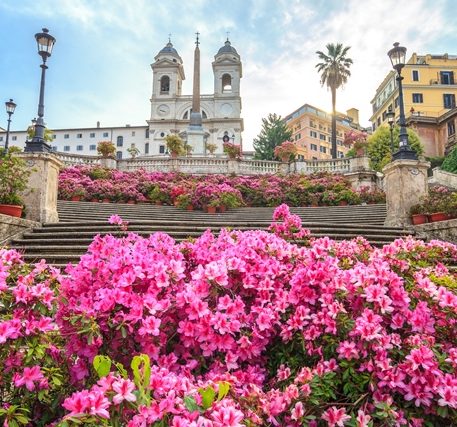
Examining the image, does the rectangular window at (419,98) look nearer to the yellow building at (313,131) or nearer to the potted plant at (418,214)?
the yellow building at (313,131)

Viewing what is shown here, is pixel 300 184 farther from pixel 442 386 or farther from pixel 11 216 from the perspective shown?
pixel 442 386

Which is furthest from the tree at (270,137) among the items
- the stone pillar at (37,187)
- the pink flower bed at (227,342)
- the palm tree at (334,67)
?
the pink flower bed at (227,342)

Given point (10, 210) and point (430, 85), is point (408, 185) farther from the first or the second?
point (430, 85)

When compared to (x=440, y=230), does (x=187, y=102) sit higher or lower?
higher

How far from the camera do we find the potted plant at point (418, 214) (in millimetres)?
9648

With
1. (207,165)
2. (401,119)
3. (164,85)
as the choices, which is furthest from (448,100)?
(401,119)

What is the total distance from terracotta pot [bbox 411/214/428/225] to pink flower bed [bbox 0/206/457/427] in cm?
773

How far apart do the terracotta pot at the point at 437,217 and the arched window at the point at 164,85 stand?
A: 236 feet

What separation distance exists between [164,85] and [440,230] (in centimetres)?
7380

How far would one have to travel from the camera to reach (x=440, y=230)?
881 cm

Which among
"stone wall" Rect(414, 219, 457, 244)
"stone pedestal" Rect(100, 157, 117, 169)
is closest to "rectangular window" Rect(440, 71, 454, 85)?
"stone pedestal" Rect(100, 157, 117, 169)

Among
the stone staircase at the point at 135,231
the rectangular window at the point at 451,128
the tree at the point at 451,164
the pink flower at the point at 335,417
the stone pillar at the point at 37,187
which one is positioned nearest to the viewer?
the pink flower at the point at 335,417

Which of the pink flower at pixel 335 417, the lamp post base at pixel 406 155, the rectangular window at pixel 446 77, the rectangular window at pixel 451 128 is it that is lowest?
the pink flower at pixel 335 417

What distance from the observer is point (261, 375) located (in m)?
2.21
